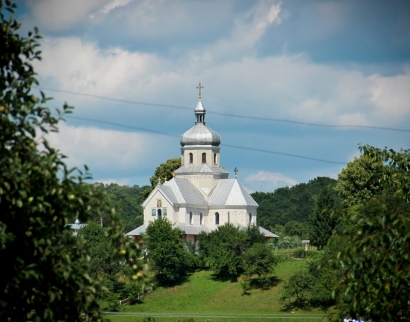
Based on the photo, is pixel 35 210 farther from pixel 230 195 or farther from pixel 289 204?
pixel 289 204

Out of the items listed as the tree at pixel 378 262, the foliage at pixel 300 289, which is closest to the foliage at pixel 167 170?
the foliage at pixel 300 289

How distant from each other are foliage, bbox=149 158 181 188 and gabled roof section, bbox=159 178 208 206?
20.8 feet

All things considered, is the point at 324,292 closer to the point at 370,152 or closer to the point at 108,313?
the point at 108,313

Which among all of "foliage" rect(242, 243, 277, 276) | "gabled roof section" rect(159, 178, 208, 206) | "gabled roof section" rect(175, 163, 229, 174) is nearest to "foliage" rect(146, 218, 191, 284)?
"foliage" rect(242, 243, 277, 276)

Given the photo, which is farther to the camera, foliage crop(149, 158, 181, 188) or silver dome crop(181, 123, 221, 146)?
foliage crop(149, 158, 181, 188)

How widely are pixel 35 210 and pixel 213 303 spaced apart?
47.8 meters

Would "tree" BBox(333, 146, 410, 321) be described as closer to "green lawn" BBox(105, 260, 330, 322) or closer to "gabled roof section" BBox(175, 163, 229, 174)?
"green lawn" BBox(105, 260, 330, 322)

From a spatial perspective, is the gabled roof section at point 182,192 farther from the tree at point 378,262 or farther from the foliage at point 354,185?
the tree at point 378,262

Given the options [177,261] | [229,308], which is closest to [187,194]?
[177,261]

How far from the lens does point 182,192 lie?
3127 inches

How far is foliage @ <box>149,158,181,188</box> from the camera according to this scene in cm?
8844

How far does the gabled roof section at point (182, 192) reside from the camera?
3081 inches

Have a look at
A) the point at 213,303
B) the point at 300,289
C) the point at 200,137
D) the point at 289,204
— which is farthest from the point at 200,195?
the point at 289,204

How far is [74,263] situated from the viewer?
1170cm
